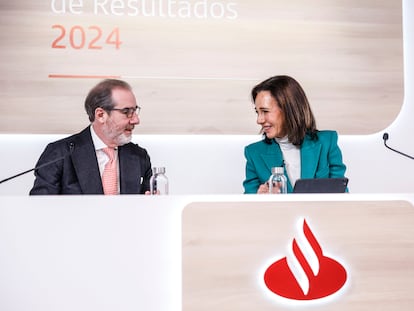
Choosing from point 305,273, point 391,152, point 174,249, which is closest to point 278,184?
point 305,273

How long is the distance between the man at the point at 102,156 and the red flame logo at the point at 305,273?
123cm

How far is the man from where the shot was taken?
2752 mm

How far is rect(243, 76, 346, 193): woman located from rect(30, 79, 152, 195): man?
605 mm

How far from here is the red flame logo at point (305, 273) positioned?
1775 millimetres

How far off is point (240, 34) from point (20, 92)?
54.2 inches

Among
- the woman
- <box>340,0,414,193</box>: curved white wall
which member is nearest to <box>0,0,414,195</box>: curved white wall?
<box>340,0,414,193</box>: curved white wall

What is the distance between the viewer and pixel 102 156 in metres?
2.90

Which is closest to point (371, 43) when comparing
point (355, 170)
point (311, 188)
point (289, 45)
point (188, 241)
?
point (289, 45)

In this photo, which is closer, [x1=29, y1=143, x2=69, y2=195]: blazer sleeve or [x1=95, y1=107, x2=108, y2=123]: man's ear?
[x1=29, y1=143, x2=69, y2=195]: blazer sleeve

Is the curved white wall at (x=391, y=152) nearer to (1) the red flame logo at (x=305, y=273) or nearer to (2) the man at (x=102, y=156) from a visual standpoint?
(2) the man at (x=102, y=156)

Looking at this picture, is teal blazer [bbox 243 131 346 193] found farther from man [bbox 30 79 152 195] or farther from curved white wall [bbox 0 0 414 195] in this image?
man [bbox 30 79 152 195]

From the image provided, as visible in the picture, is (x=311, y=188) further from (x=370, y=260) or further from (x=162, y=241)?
(x=162, y=241)

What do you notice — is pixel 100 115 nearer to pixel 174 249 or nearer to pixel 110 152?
pixel 110 152

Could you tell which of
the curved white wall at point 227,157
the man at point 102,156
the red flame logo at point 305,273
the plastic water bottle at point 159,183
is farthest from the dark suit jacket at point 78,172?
the red flame logo at point 305,273
